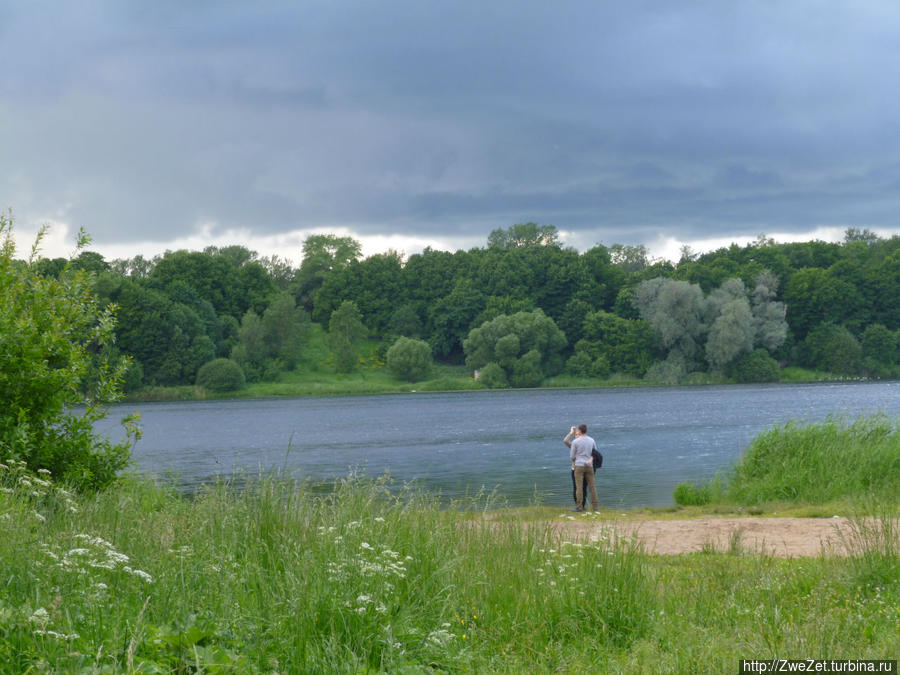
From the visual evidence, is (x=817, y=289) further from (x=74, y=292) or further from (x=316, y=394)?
(x=74, y=292)

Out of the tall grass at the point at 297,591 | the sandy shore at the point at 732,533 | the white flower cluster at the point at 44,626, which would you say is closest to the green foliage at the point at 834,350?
the sandy shore at the point at 732,533

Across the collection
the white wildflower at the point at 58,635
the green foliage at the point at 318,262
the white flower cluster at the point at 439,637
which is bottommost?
the white flower cluster at the point at 439,637

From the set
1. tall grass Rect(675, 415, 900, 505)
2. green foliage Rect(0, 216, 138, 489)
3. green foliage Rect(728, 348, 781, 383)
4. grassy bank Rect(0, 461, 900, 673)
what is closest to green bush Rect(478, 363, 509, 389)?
green foliage Rect(728, 348, 781, 383)

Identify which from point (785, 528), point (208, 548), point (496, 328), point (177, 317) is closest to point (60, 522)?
point (208, 548)

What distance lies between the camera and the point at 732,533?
12203mm

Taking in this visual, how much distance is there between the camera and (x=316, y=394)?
347 feet

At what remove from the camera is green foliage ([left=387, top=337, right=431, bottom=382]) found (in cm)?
11081

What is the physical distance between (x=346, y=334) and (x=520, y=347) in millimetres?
25796

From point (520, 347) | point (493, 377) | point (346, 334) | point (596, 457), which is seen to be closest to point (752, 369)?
point (520, 347)

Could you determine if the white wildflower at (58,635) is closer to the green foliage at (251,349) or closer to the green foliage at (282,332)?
the green foliage at (251,349)

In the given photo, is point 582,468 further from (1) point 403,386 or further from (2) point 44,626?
(1) point 403,386

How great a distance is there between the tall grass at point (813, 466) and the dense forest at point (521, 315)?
75.7m

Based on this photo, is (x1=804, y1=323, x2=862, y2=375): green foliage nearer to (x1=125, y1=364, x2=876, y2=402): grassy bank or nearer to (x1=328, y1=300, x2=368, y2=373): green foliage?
(x1=125, y1=364, x2=876, y2=402): grassy bank

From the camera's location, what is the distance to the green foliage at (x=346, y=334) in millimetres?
114875
